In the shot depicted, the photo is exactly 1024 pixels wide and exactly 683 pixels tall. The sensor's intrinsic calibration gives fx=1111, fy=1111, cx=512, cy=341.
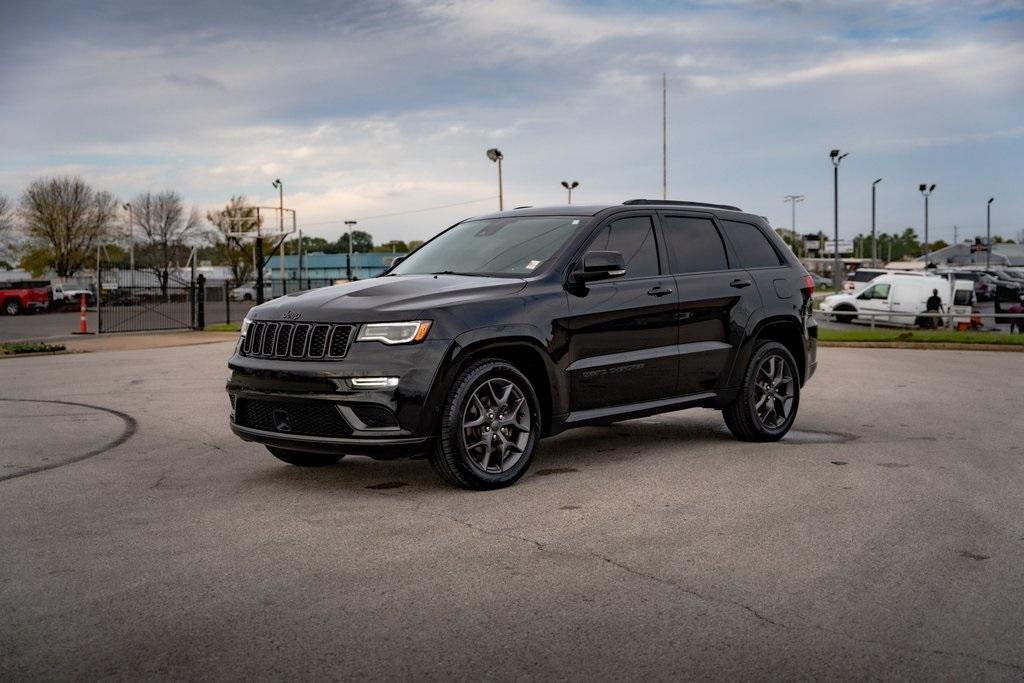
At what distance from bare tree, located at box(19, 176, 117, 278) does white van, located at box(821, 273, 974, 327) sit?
6420cm

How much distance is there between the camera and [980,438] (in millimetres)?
9586

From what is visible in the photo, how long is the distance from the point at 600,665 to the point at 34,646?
2146mm

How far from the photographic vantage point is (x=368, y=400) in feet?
22.0

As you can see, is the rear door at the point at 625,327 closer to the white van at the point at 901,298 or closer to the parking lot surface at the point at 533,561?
the parking lot surface at the point at 533,561

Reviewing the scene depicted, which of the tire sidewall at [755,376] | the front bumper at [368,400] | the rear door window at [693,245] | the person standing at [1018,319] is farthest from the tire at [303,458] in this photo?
the person standing at [1018,319]

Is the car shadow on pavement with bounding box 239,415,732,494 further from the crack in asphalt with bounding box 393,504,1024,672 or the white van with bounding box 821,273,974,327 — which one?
the white van with bounding box 821,273,974,327

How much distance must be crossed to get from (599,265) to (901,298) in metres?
30.9

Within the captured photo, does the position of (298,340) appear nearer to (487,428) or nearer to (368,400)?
(368,400)

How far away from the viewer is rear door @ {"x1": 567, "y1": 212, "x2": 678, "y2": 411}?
767 centimetres

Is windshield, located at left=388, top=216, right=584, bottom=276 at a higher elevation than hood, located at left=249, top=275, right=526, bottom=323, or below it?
higher

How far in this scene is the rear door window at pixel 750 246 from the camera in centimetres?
930

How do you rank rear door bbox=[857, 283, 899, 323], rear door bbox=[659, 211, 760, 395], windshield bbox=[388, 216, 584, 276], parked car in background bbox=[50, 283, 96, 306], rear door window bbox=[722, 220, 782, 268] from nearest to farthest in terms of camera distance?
windshield bbox=[388, 216, 584, 276] → rear door bbox=[659, 211, 760, 395] → rear door window bbox=[722, 220, 782, 268] → rear door bbox=[857, 283, 899, 323] → parked car in background bbox=[50, 283, 96, 306]

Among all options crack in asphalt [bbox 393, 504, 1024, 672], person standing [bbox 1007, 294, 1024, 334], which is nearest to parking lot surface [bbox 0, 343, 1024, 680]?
crack in asphalt [bbox 393, 504, 1024, 672]

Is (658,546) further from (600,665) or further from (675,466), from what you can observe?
(675,466)
